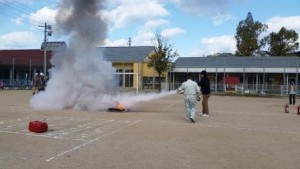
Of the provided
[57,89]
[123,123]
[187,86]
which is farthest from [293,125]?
[57,89]

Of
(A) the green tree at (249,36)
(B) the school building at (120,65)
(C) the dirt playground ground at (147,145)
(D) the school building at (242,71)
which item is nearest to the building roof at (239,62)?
(D) the school building at (242,71)

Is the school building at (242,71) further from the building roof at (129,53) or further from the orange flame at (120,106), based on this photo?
the orange flame at (120,106)

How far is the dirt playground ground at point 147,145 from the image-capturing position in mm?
8211

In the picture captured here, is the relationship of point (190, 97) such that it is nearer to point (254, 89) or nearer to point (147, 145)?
point (147, 145)

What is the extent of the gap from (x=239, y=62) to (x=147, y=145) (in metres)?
49.1

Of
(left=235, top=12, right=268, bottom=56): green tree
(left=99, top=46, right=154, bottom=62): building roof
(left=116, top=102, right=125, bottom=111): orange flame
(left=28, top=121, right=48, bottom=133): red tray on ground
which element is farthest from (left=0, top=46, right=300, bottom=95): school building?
(left=28, top=121, right=48, bottom=133): red tray on ground

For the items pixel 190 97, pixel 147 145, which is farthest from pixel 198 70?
pixel 147 145

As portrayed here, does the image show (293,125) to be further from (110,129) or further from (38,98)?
(38,98)

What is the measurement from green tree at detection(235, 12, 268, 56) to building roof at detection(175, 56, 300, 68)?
63.7ft

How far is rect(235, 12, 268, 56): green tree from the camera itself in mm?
77656

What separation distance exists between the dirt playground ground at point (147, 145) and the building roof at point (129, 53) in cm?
4347

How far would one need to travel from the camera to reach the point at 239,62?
189ft

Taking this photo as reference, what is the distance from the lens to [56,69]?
21578mm

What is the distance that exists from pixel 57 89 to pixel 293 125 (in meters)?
11.6
